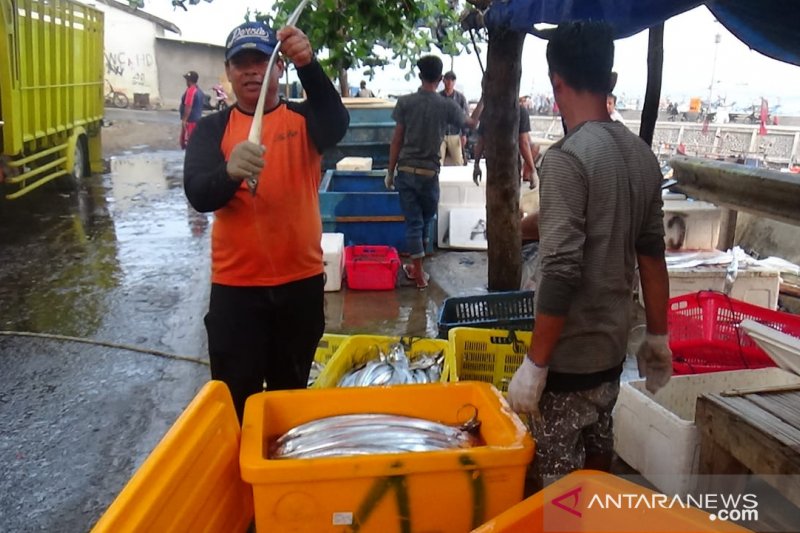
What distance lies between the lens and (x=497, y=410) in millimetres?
2193

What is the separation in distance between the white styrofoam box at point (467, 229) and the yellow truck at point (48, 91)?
608 centimetres

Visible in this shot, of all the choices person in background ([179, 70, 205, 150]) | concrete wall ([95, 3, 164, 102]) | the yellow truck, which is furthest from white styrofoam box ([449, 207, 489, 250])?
concrete wall ([95, 3, 164, 102])

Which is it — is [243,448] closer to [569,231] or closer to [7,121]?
[569,231]

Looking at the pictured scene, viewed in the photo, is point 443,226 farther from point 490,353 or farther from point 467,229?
point 490,353

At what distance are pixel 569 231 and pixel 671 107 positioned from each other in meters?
41.6

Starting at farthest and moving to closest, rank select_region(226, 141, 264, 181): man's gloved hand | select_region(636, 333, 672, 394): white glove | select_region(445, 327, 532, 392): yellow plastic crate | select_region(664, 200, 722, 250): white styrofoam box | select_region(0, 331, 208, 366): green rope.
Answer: select_region(664, 200, 722, 250): white styrofoam box, select_region(0, 331, 208, 366): green rope, select_region(445, 327, 532, 392): yellow plastic crate, select_region(636, 333, 672, 394): white glove, select_region(226, 141, 264, 181): man's gloved hand

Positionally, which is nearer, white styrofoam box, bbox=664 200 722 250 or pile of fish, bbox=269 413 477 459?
pile of fish, bbox=269 413 477 459

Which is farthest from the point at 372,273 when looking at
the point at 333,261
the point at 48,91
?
the point at 48,91

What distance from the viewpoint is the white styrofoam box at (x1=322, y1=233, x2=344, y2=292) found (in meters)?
6.36

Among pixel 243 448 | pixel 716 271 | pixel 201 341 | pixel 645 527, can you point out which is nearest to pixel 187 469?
pixel 243 448

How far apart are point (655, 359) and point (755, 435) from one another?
50cm

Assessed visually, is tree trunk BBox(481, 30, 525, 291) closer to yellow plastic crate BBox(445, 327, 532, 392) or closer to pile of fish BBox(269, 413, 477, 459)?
yellow plastic crate BBox(445, 327, 532, 392)

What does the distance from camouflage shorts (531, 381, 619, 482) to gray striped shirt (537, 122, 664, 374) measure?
4.7 inches

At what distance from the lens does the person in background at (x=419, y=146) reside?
6484 millimetres
